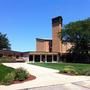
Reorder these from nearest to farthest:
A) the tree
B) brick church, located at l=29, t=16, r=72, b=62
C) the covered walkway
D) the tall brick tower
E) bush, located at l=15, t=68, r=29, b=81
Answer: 1. bush, located at l=15, t=68, r=29, b=81
2. the covered walkway
3. brick church, located at l=29, t=16, r=72, b=62
4. the tall brick tower
5. the tree

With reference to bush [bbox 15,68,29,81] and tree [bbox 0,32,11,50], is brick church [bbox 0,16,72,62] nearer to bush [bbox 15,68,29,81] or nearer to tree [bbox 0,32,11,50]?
tree [bbox 0,32,11,50]

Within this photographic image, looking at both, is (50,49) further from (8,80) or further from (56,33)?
(8,80)

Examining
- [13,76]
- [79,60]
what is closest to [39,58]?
[79,60]

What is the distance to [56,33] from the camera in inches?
3246

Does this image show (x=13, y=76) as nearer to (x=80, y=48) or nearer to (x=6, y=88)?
(x=6, y=88)

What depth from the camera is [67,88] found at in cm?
1656

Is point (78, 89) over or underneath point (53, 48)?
underneath

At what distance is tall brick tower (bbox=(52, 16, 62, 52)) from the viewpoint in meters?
81.8

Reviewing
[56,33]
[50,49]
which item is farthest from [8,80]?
[50,49]

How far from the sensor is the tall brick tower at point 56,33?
81.8 meters

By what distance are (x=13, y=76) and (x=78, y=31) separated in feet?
165

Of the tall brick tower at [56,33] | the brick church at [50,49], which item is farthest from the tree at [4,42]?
the tall brick tower at [56,33]

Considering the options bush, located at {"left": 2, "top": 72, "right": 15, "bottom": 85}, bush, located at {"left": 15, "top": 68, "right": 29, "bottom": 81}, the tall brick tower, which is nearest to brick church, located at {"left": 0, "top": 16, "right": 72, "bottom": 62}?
the tall brick tower

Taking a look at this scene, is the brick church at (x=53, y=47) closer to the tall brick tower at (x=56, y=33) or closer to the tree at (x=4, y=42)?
the tall brick tower at (x=56, y=33)
